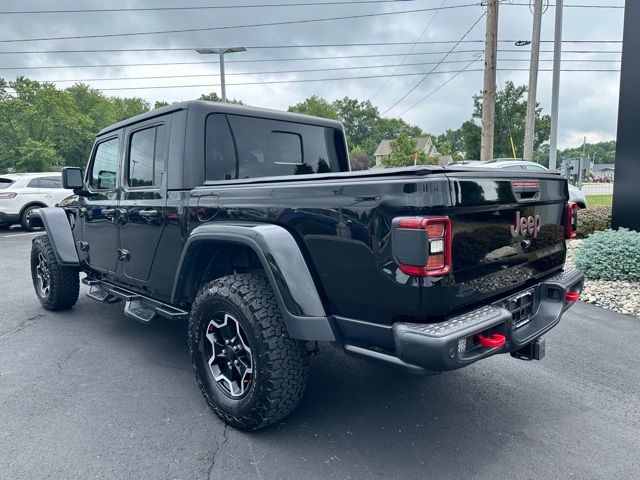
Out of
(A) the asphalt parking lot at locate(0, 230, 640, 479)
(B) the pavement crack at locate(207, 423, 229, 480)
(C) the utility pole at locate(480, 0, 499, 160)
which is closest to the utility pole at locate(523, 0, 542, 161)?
(C) the utility pole at locate(480, 0, 499, 160)

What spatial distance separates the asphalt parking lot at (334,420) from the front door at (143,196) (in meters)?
0.91

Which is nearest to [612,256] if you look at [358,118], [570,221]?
[570,221]

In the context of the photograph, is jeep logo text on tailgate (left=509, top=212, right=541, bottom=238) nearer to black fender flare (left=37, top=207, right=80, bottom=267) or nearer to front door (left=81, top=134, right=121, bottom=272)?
front door (left=81, top=134, right=121, bottom=272)

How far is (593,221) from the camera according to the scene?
8695mm

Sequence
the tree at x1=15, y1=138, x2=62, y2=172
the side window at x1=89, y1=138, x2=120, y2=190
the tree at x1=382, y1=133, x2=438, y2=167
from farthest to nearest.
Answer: the tree at x1=382, y1=133, x2=438, y2=167 → the tree at x1=15, y1=138, x2=62, y2=172 → the side window at x1=89, y1=138, x2=120, y2=190

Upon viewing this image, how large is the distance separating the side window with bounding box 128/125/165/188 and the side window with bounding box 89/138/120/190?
32 centimetres

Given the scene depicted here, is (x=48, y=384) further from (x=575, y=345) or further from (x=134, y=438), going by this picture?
(x=575, y=345)

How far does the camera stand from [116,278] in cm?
409

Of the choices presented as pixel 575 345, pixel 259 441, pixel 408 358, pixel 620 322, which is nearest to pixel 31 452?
pixel 259 441

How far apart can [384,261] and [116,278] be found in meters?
2.93

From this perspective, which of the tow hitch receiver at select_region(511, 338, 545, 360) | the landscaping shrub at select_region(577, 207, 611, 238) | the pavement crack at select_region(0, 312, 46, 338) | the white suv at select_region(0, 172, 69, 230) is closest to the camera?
the tow hitch receiver at select_region(511, 338, 545, 360)

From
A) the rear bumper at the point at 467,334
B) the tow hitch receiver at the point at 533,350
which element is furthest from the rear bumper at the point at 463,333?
the tow hitch receiver at the point at 533,350

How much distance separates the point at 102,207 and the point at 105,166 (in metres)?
0.46

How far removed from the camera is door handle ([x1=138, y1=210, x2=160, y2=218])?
11.0 feet
